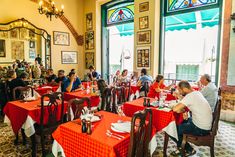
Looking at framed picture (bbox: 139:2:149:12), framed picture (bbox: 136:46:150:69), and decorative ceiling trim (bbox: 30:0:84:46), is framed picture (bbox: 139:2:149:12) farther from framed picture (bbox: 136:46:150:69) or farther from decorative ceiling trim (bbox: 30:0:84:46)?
decorative ceiling trim (bbox: 30:0:84:46)

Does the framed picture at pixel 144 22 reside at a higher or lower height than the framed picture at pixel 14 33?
higher

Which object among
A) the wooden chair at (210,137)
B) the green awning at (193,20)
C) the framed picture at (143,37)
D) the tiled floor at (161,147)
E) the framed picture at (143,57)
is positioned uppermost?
the green awning at (193,20)

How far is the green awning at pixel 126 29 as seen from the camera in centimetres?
782

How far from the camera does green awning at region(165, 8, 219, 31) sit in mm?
5711

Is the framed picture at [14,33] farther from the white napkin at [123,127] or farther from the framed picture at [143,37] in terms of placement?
the white napkin at [123,127]

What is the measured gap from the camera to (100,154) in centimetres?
187

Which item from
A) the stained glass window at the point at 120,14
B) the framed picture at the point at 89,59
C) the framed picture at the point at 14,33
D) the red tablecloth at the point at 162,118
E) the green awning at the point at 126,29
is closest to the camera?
the red tablecloth at the point at 162,118

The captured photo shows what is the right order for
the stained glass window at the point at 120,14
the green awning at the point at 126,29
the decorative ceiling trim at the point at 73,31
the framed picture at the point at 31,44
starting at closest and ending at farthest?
the framed picture at the point at 31,44 < the stained glass window at the point at 120,14 < the green awning at the point at 126,29 < the decorative ceiling trim at the point at 73,31

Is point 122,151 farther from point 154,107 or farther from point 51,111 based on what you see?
point 51,111

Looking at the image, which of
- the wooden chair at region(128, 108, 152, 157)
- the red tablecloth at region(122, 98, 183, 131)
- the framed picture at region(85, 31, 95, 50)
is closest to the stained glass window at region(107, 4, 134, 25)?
the framed picture at region(85, 31, 95, 50)

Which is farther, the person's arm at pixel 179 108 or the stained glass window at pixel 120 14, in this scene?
the stained glass window at pixel 120 14

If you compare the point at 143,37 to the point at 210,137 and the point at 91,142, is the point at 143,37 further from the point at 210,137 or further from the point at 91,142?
the point at 91,142

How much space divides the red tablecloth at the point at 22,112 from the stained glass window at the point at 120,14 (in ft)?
17.9

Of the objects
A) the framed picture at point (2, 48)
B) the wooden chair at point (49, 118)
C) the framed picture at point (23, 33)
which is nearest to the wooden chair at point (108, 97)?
the wooden chair at point (49, 118)
